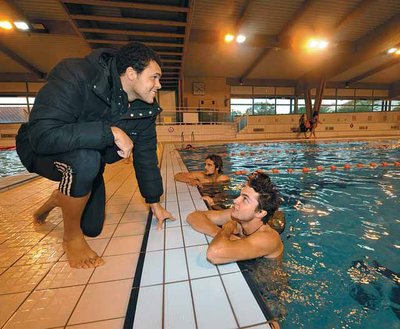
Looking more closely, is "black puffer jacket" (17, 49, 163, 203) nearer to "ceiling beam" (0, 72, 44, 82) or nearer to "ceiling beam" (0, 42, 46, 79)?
"ceiling beam" (0, 42, 46, 79)

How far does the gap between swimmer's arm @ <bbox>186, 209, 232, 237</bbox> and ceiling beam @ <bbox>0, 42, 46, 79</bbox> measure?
1545cm

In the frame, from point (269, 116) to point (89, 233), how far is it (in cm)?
1831

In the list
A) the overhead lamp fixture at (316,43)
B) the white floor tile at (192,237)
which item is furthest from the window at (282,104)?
the white floor tile at (192,237)

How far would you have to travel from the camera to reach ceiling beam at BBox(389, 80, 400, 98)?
72.4 ft

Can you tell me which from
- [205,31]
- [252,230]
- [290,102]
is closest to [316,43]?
[205,31]

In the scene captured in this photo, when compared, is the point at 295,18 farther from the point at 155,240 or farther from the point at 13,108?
the point at 13,108

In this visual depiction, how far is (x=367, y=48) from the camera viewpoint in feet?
38.4

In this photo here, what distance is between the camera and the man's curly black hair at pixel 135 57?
1.48m

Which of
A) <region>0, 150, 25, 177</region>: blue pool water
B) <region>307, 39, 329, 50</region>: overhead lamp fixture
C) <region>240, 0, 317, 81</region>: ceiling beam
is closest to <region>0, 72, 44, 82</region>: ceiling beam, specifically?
<region>0, 150, 25, 177</region>: blue pool water

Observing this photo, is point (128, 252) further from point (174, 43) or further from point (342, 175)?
point (174, 43)

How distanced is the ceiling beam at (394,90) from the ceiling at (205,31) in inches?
299

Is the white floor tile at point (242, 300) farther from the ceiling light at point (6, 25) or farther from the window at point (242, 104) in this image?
the window at point (242, 104)

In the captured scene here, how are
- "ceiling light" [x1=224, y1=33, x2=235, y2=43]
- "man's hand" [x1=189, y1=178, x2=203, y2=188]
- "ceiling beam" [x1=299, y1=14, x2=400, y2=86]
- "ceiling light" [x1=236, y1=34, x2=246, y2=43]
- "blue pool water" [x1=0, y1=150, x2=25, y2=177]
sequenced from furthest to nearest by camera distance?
"ceiling light" [x1=236, y1=34, x2=246, y2=43] → "ceiling light" [x1=224, y1=33, x2=235, y2=43] → "ceiling beam" [x1=299, y1=14, x2=400, y2=86] → "blue pool water" [x1=0, y1=150, x2=25, y2=177] → "man's hand" [x1=189, y1=178, x2=203, y2=188]

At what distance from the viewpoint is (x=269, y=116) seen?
1858cm
